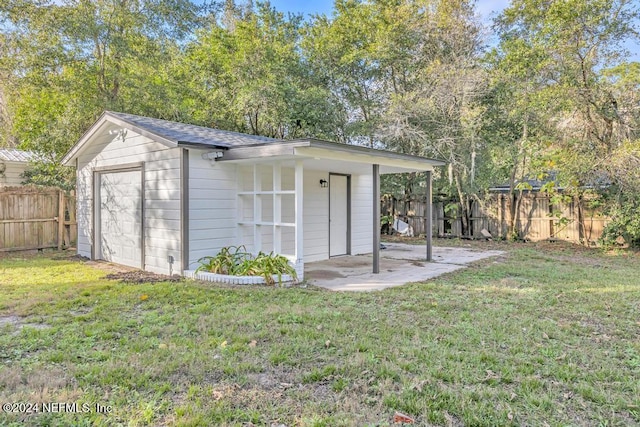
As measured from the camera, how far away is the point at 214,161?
7.37 metres

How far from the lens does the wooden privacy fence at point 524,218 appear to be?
11547mm

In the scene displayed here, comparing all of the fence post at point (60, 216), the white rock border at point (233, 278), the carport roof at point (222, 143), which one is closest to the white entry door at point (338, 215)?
the carport roof at point (222, 143)

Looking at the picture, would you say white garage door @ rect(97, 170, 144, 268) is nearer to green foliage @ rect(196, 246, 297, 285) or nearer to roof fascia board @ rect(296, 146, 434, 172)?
green foliage @ rect(196, 246, 297, 285)

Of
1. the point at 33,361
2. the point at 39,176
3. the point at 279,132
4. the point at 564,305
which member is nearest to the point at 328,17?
the point at 279,132

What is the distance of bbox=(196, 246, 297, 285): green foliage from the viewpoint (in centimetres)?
648

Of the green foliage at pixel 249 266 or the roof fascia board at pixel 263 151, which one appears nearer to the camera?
the roof fascia board at pixel 263 151

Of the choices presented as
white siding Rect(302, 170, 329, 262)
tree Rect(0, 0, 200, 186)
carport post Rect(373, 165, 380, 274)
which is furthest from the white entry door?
tree Rect(0, 0, 200, 186)

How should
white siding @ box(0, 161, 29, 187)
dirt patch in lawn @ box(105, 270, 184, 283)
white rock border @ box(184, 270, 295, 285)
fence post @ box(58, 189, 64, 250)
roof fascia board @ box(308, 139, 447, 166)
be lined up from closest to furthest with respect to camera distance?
roof fascia board @ box(308, 139, 447, 166) < white rock border @ box(184, 270, 295, 285) < dirt patch in lawn @ box(105, 270, 184, 283) < fence post @ box(58, 189, 64, 250) < white siding @ box(0, 161, 29, 187)

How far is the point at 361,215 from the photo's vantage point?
428 inches

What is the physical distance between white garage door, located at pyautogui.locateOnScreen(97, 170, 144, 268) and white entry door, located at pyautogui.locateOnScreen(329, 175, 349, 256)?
428 centimetres

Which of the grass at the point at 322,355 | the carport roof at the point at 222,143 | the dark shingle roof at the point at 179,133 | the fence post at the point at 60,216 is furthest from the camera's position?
the fence post at the point at 60,216

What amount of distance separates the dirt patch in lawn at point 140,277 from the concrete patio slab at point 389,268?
2.32 meters

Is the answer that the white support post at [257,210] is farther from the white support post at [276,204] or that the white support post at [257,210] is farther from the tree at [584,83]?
the tree at [584,83]

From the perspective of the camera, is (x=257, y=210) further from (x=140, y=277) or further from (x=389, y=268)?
(x=389, y=268)
